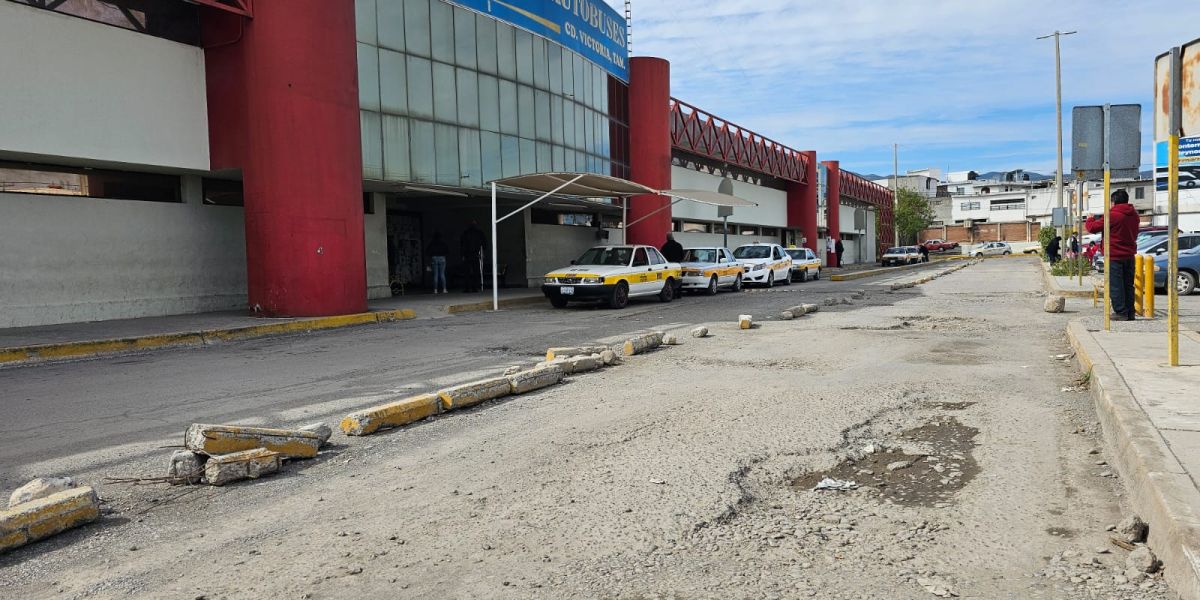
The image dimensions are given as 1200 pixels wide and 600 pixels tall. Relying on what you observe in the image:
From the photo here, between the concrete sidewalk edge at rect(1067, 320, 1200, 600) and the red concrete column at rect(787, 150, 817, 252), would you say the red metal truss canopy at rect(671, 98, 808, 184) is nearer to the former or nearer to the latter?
the red concrete column at rect(787, 150, 817, 252)

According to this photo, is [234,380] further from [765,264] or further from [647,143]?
[647,143]

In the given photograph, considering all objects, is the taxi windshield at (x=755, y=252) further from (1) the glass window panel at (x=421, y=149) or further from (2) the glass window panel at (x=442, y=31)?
(1) the glass window panel at (x=421, y=149)

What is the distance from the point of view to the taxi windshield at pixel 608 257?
2012 cm

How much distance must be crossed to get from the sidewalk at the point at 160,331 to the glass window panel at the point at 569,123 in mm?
10178

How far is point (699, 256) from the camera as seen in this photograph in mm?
26250

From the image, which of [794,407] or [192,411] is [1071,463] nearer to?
[794,407]

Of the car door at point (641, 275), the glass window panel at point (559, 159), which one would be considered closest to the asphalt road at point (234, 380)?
the car door at point (641, 275)

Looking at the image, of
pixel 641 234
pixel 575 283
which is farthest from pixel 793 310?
pixel 641 234

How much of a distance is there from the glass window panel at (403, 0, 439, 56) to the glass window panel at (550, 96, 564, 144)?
6.25 metres

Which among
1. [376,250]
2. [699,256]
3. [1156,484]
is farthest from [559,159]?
[1156,484]

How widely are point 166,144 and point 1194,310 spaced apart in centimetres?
1946

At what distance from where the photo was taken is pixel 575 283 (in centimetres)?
1891

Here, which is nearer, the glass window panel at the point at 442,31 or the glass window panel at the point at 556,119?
the glass window panel at the point at 442,31

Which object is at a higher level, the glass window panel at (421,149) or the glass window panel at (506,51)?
the glass window panel at (506,51)
